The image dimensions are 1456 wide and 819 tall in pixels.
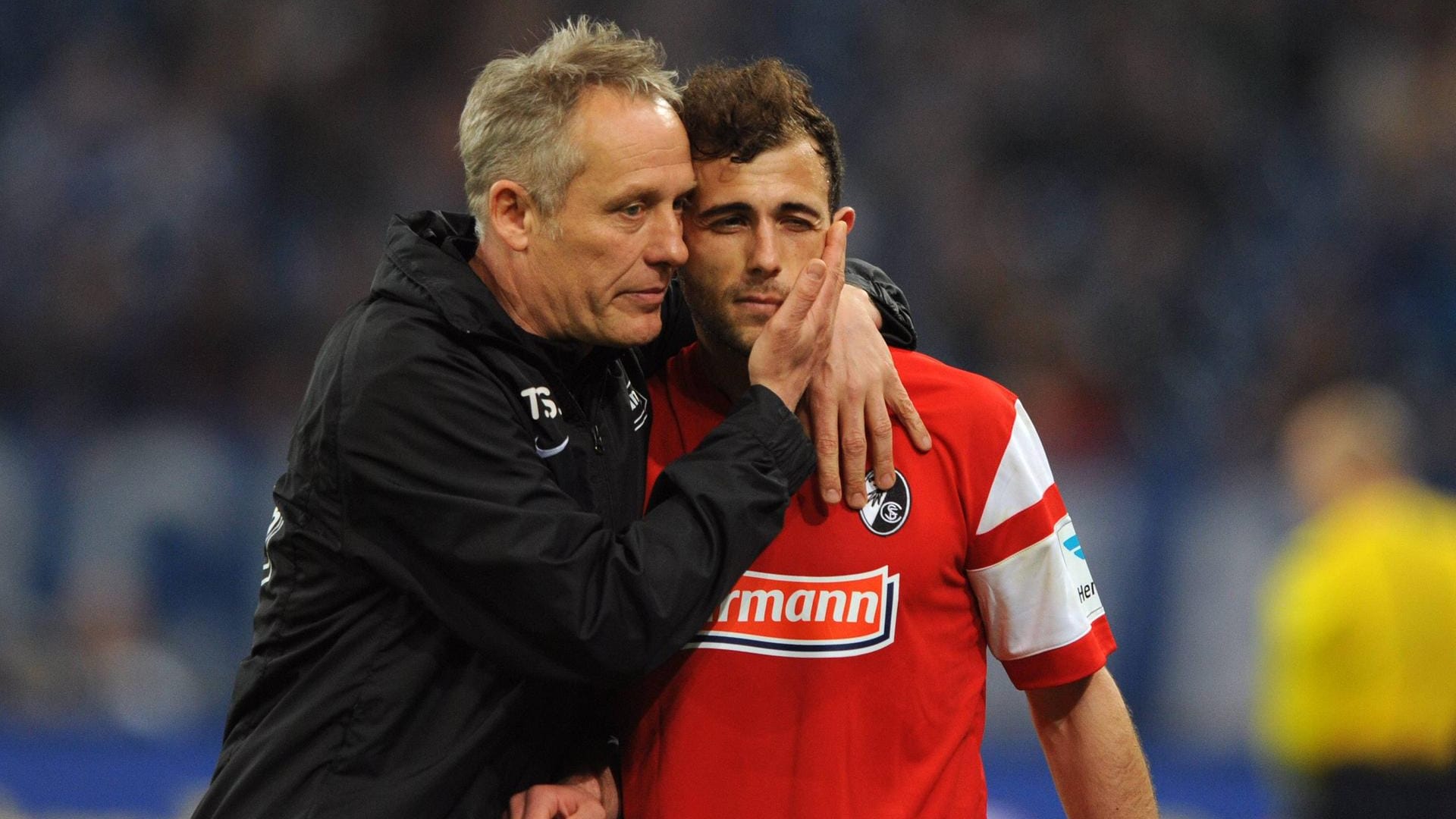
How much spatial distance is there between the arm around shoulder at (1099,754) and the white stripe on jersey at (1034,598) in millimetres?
130

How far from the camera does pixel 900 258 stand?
380 inches

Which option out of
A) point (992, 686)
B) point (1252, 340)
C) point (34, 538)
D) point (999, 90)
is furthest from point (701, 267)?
point (999, 90)

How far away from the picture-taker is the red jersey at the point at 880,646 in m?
2.96

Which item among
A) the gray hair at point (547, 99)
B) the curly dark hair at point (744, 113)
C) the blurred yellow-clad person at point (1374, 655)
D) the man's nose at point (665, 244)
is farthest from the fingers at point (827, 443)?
the blurred yellow-clad person at point (1374, 655)

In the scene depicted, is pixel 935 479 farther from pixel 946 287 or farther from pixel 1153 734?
pixel 946 287

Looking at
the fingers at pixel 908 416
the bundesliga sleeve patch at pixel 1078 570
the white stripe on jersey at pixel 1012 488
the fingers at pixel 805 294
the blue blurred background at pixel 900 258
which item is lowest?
the bundesliga sleeve patch at pixel 1078 570

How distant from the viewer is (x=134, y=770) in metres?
6.66

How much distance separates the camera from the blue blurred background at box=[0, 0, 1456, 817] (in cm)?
792

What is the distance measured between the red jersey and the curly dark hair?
1.96 feet

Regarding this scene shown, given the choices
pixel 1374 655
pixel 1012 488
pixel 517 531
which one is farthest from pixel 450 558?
pixel 1374 655

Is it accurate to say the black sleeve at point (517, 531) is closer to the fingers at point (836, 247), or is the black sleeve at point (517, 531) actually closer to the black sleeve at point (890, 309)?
the fingers at point (836, 247)

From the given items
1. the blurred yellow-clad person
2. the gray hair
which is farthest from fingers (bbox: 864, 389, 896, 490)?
the blurred yellow-clad person

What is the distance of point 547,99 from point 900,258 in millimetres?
6826

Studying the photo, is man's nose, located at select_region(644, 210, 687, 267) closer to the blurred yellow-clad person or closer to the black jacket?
the black jacket
